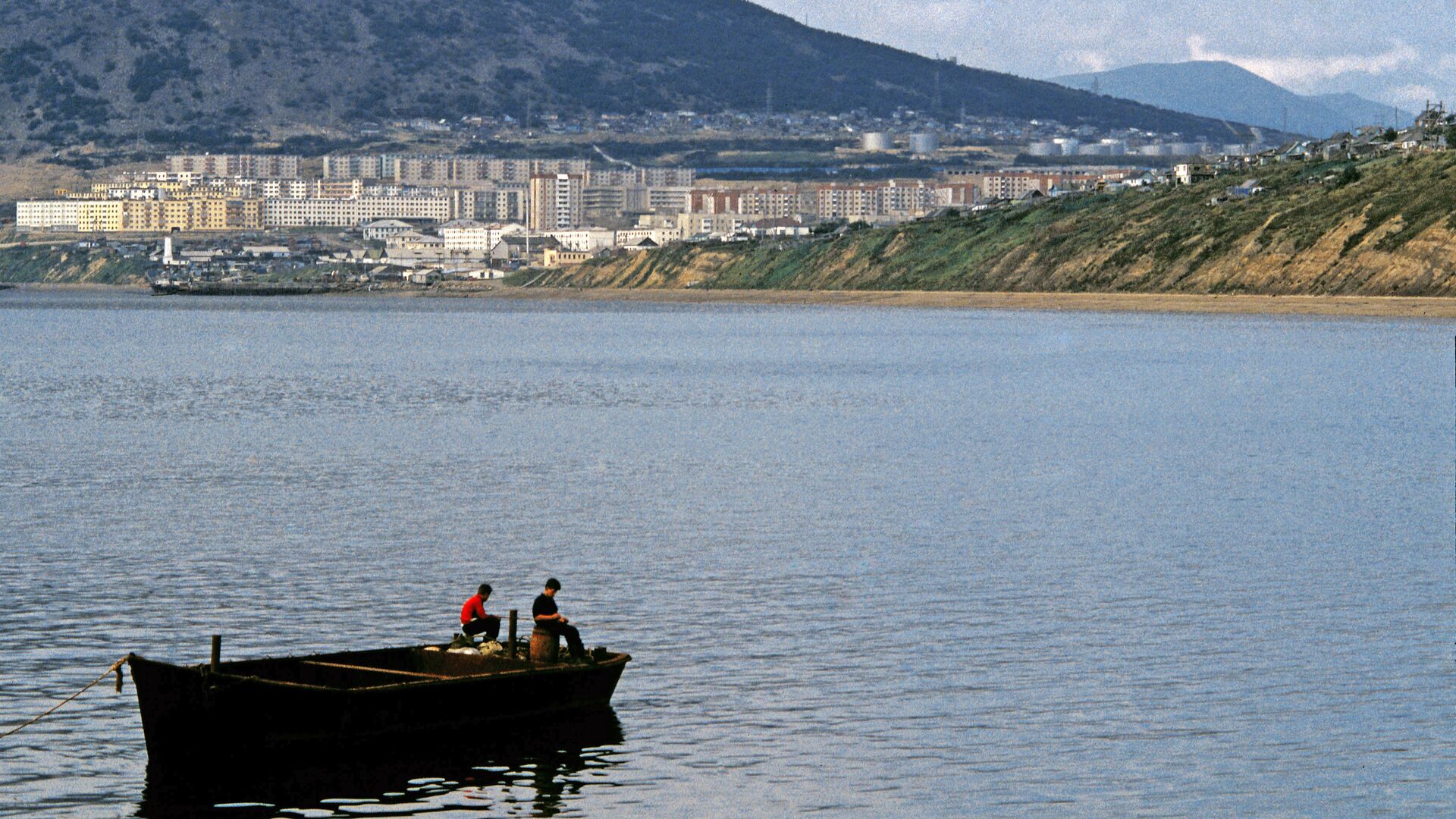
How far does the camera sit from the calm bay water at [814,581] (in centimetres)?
2789

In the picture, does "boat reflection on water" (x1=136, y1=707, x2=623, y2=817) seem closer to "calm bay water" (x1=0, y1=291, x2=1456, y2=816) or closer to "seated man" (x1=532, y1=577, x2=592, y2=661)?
"calm bay water" (x1=0, y1=291, x2=1456, y2=816)

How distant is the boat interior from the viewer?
2880 cm

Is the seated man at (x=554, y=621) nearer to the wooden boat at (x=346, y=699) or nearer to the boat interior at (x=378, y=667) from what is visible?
the wooden boat at (x=346, y=699)

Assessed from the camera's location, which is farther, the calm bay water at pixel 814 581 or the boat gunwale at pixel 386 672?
the calm bay water at pixel 814 581

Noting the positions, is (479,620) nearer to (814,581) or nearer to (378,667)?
(378,667)

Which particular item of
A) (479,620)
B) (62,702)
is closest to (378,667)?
(479,620)

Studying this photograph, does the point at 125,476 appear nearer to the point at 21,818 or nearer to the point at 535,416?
the point at 535,416

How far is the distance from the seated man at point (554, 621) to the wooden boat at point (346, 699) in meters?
0.31

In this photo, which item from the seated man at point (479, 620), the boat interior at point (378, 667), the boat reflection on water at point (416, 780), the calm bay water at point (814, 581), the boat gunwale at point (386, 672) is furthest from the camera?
the seated man at point (479, 620)

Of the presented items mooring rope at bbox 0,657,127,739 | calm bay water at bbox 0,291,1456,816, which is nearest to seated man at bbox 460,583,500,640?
calm bay water at bbox 0,291,1456,816

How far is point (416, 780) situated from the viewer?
27688 mm

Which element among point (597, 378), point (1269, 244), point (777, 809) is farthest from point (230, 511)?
point (1269, 244)

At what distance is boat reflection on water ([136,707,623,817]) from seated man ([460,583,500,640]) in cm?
175

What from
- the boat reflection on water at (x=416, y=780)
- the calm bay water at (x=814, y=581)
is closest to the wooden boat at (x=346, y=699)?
the boat reflection on water at (x=416, y=780)
